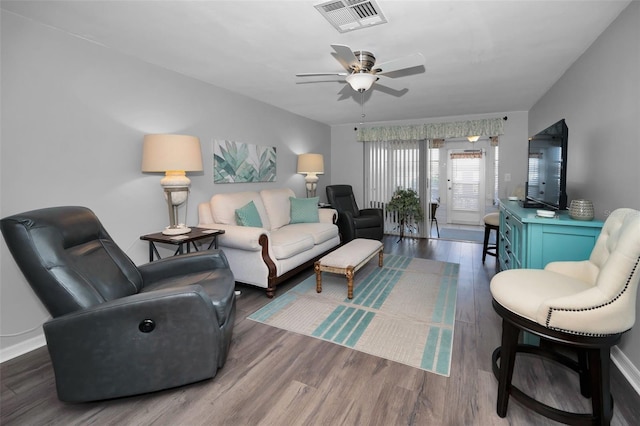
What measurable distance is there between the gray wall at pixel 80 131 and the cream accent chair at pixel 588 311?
2.97m

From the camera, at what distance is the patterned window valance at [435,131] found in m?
5.21

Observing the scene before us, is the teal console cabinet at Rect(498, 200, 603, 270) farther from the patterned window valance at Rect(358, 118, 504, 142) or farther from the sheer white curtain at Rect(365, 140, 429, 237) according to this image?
the sheer white curtain at Rect(365, 140, 429, 237)

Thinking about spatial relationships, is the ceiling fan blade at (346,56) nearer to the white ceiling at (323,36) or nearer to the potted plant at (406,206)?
the white ceiling at (323,36)

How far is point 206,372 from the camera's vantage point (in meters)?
1.74

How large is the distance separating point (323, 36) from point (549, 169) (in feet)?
7.16

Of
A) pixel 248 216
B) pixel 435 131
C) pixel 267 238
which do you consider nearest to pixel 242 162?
pixel 248 216

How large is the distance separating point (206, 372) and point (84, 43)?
2.66m

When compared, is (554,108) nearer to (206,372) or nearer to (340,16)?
(340,16)

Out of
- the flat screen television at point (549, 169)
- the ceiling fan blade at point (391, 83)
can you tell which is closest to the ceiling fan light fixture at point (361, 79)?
the ceiling fan blade at point (391, 83)

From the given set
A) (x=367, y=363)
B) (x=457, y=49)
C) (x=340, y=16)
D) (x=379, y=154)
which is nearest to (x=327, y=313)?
(x=367, y=363)

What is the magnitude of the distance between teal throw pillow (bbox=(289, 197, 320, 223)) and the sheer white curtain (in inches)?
89.0

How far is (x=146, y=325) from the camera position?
5.17ft

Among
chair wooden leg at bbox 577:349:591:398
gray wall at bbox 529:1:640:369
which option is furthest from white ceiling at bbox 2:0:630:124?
chair wooden leg at bbox 577:349:591:398

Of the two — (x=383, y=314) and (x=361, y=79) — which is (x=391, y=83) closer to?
(x=361, y=79)
